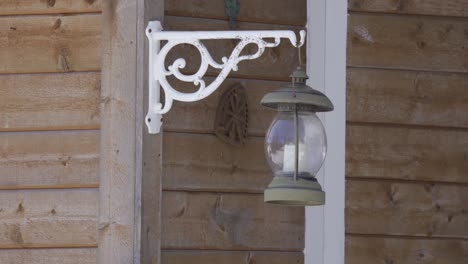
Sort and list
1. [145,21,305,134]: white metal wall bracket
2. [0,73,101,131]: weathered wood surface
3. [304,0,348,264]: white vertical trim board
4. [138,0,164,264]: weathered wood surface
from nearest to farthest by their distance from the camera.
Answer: [145,21,305,134]: white metal wall bracket
[138,0,164,264]: weathered wood surface
[0,73,101,131]: weathered wood surface
[304,0,348,264]: white vertical trim board

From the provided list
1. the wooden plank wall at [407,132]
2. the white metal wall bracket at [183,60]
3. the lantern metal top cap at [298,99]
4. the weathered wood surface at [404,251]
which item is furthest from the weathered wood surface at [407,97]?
the lantern metal top cap at [298,99]

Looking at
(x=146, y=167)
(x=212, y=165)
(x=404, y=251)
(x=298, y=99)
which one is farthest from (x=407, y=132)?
(x=298, y=99)

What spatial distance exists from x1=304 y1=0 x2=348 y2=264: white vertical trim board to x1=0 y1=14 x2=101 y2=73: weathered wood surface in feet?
2.88

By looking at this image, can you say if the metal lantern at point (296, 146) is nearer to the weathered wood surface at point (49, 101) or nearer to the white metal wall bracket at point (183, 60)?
the white metal wall bracket at point (183, 60)

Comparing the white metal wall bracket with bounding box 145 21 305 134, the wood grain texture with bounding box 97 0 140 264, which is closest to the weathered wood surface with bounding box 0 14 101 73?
the wood grain texture with bounding box 97 0 140 264

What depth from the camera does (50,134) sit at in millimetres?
4801

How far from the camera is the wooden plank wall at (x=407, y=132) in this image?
16.8 ft

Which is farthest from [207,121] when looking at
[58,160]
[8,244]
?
[8,244]

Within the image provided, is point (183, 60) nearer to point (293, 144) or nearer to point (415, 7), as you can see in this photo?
point (293, 144)

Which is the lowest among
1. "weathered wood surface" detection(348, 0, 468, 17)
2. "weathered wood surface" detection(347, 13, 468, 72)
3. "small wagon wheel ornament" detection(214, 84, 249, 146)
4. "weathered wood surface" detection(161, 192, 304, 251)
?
"weathered wood surface" detection(161, 192, 304, 251)

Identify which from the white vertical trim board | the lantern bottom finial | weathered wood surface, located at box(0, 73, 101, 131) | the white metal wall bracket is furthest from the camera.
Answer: the white vertical trim board

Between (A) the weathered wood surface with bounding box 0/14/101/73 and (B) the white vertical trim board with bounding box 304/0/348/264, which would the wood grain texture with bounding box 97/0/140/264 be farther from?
(B) the white vertical trim board with bounding box 304/0/348/264

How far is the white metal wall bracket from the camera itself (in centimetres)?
409

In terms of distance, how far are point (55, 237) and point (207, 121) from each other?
0.73 m
